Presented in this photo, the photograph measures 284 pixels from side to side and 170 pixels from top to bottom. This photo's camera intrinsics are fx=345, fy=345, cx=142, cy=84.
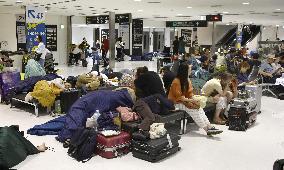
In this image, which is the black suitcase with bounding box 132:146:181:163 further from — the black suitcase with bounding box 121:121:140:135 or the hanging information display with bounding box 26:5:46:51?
the hanging information display with bounding box 26:5:46:51

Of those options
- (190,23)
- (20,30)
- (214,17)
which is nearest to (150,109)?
(214,17)

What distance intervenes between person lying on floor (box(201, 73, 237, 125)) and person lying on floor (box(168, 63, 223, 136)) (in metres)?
0.95

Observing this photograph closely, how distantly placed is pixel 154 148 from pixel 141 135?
34cm

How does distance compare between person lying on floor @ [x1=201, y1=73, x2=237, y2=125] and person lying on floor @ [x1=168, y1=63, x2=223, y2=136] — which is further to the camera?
person lying on floor @ [x1=201, y1=73, x2=237, y2=125]

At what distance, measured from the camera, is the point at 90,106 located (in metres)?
6.36

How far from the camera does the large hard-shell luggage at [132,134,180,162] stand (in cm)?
528

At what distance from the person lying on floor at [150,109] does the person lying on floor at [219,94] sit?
4.77ft

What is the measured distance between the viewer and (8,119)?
7.64 meters

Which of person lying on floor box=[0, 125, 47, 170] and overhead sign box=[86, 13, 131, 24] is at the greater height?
overhead sign box=[86, 13, 131, 24]

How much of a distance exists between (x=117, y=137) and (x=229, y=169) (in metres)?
1.78

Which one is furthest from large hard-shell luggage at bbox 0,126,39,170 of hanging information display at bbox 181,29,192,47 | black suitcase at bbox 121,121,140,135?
hanging information display at bbox 181,29,192,47

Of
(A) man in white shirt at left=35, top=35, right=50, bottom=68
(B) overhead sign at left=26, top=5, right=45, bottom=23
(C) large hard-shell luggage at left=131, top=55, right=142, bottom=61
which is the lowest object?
(C) large hard-shell luggage at left=131, top=55, right=142, bottom=61

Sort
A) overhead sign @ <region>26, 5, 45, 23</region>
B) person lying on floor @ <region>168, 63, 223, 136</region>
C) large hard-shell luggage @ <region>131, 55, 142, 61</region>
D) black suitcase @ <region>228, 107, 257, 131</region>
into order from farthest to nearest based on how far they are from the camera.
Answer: large hard-shell luggage @ <region>131, 55, 142, 61</region>
overhead sign @ <region>26, 5, 45, 23</region>
black suitcase @ <region>228, 107, 257, 131</region>
person lying on floor @ <region>168, 63, 223, 136</region>

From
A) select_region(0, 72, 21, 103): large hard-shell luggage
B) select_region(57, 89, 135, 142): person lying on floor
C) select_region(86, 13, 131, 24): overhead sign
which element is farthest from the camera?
select_region(86, 13, 131, 24): overhead sign
